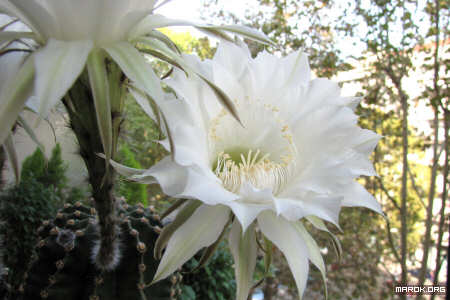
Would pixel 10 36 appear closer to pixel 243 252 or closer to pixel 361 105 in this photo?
pixel 243 252

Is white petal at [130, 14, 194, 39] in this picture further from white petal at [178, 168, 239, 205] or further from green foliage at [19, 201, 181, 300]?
green foliage at [19, 201, 181, 300]

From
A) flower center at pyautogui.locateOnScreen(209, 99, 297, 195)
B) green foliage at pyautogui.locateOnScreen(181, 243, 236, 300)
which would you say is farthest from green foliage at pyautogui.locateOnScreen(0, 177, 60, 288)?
flower center at pyautogui.locateOnScreen(209, 99, 297, 195)

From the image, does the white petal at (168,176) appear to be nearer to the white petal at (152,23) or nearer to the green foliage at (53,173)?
the white petal at (152,23)

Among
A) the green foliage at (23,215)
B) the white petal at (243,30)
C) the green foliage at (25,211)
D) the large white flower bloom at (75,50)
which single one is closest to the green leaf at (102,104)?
the large white flower bloom at (75,50)

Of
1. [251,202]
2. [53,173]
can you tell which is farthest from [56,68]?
[53,173]

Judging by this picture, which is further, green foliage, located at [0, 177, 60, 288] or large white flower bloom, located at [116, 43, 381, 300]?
green foliage, located at [0, 177, 60, 288]
